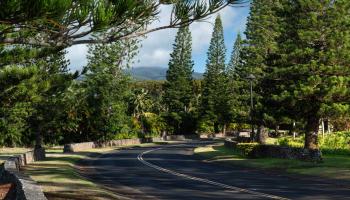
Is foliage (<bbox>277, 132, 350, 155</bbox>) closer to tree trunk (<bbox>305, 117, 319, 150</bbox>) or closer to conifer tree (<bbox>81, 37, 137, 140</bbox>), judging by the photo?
tree trunk (<bbox>305, 117, 319, 150</bbox>)

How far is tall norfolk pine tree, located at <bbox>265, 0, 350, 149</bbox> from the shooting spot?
3531cm

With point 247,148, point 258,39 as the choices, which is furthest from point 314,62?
point 258,39

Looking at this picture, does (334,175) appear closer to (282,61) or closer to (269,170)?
(269,170)

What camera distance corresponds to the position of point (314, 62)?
3512 centimetres

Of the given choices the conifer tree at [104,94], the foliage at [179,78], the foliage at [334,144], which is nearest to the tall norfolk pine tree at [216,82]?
the foliage at [179,78]

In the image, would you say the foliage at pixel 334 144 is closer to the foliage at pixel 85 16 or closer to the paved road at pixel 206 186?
the paved road at pixel 206 186

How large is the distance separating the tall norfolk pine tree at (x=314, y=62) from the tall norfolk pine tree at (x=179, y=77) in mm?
57659

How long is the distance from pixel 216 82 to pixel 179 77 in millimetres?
6535

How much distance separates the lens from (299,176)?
2612cm

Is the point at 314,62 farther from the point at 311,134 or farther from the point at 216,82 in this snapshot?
the point at 216,82

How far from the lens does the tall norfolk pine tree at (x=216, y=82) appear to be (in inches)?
3718

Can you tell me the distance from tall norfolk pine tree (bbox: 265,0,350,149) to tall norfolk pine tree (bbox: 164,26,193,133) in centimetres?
5766

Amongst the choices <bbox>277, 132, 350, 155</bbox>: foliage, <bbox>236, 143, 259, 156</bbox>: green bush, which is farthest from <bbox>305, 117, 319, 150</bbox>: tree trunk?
<bbox>236, 143, 259, 156</bbox>: green bush

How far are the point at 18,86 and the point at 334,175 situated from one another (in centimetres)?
1681
